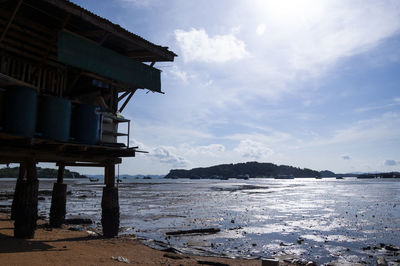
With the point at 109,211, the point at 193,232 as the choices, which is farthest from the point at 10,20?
the point at 193,232

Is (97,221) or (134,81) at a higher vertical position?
(134,81)

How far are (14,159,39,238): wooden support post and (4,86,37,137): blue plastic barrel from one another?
9.25ft

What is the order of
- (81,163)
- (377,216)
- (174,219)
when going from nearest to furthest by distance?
(81,163)
(174,219)
(377,216)

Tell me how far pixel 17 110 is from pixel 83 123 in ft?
9.80

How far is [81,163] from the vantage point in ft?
62.1

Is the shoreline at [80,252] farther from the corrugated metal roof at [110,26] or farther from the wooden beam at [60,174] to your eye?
the corrugated metal roof at [110,26]

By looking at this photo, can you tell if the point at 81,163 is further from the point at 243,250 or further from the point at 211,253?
the point at 243,250

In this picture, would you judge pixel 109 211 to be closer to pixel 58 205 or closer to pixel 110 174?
pixel 110 174

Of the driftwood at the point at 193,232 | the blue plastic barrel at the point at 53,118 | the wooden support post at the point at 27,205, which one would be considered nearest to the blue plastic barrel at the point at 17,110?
the blue plastic barrel at the point at 53,118

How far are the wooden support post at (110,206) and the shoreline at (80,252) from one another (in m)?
0.70

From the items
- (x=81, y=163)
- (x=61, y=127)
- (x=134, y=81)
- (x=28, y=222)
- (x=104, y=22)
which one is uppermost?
(x=104, y=22)

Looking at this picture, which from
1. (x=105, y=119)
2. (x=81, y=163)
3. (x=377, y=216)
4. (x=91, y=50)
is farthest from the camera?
(x=377, y=216)

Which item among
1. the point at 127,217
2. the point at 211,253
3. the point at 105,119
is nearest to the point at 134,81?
the point at 105,119

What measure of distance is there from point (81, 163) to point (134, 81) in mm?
6396
